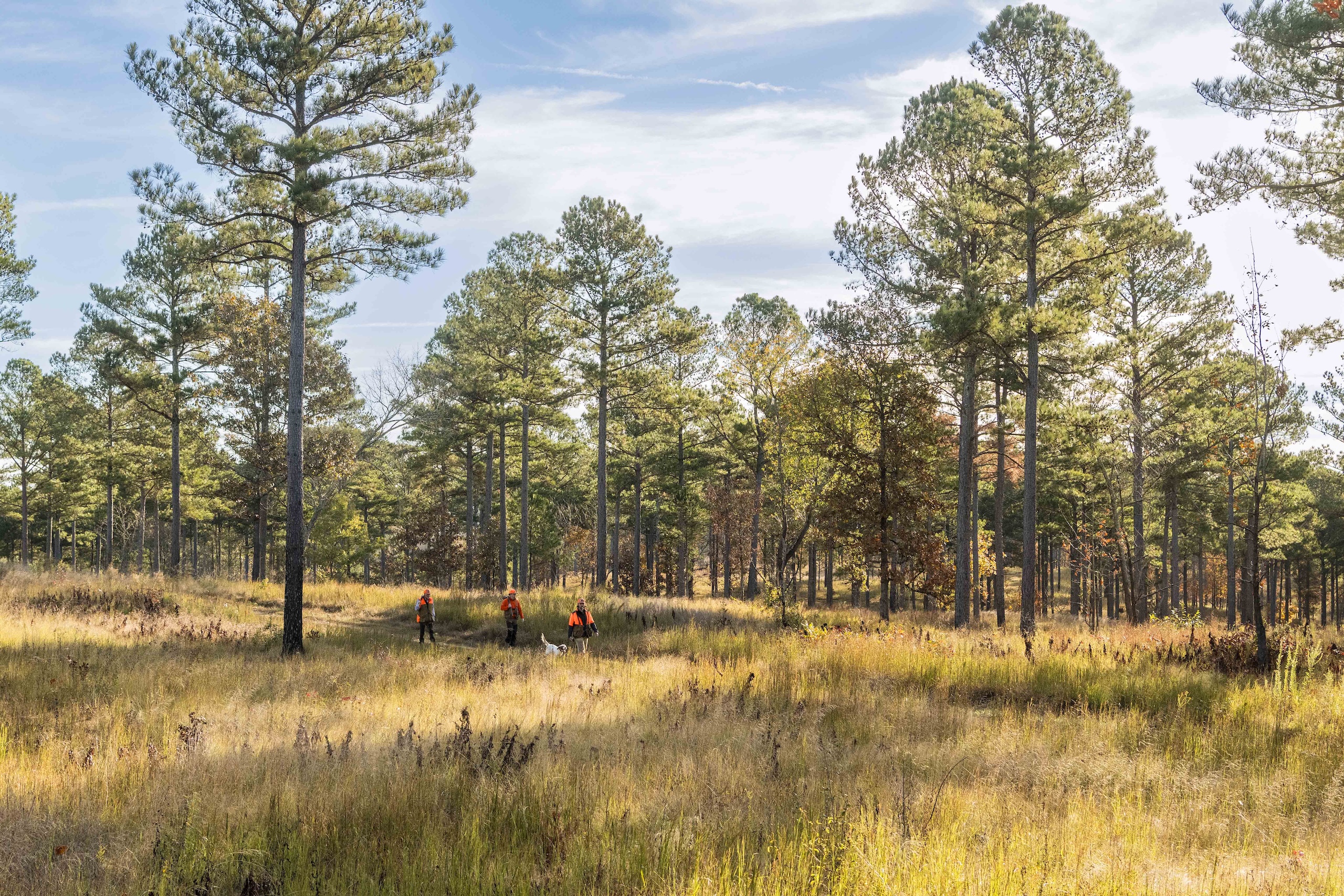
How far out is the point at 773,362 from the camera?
26.7 metres

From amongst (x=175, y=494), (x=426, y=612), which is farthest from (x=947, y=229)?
(x=175, y=494)

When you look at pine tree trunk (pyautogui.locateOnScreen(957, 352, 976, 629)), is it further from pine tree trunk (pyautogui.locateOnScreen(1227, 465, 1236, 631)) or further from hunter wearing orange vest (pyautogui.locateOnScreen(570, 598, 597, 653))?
pine tree trunk (pyautogui.locateOnScreen(1227, 465, 1236, 631))

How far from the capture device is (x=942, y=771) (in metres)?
5.90

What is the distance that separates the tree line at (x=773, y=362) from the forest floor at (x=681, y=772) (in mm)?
3141

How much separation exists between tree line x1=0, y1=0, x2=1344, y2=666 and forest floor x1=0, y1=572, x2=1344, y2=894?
314 cm

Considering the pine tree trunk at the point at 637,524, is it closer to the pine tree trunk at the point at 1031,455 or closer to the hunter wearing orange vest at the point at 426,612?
the hunter wearing orange vest at the point at 426,612

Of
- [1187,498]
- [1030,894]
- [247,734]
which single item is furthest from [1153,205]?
[1187,498]

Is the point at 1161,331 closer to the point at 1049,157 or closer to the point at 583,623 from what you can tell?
the point at 1049,157

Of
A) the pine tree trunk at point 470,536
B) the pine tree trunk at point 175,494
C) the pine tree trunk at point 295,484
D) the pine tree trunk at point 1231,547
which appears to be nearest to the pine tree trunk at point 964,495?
the pine tree trunk at point 295,484

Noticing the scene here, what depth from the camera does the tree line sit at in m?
Result: 13.6

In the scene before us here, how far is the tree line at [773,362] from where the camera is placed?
44.8ft

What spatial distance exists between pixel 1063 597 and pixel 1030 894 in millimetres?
67480

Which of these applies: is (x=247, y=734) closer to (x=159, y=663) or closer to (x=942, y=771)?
(x=159, y=663)

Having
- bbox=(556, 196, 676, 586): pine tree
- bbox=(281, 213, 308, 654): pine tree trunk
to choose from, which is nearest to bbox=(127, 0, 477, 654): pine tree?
bbox=(281, 213, 308, 654): pine tree trunk
